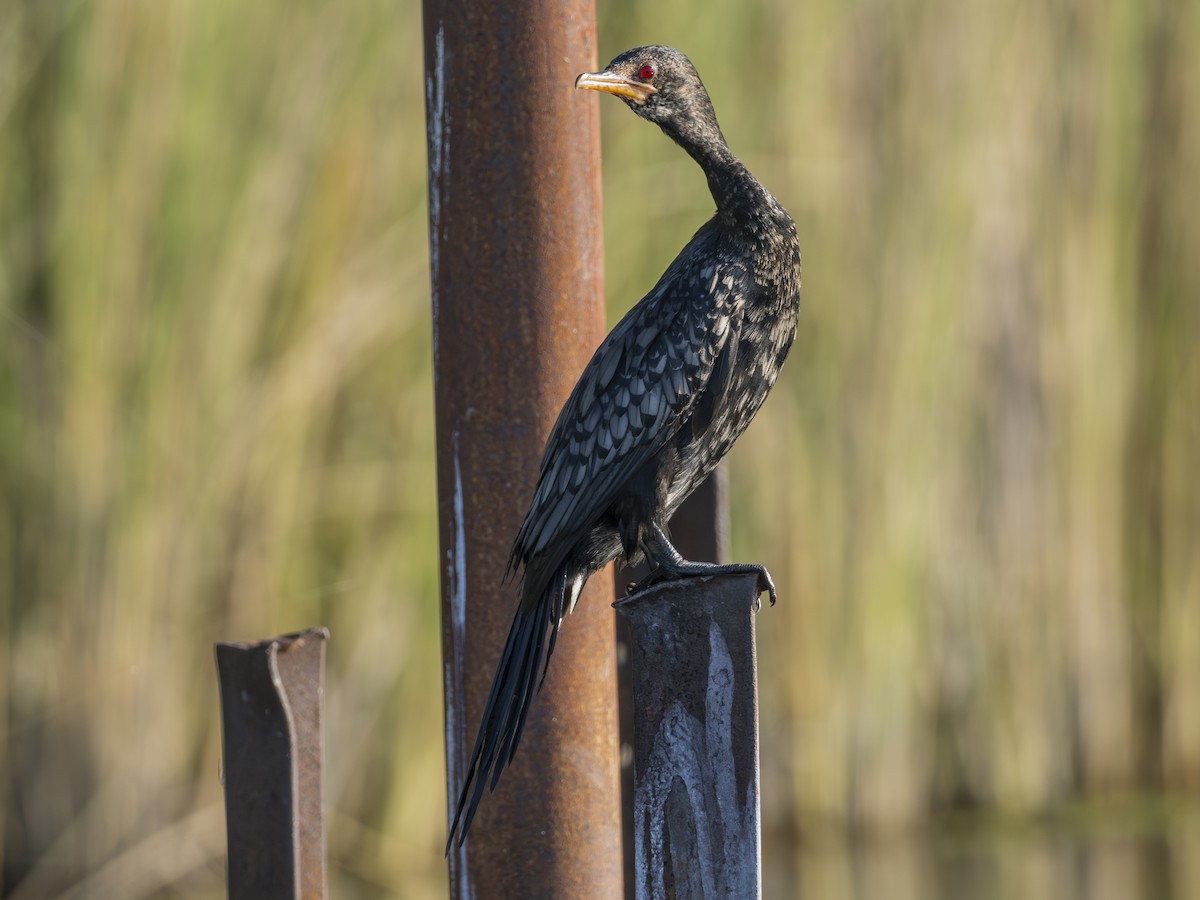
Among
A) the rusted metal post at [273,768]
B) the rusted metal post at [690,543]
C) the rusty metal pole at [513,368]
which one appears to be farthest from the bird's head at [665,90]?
the rusted metal post at [273,768]

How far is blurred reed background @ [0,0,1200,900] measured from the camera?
3.07m

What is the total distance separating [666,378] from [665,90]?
1.04 feet

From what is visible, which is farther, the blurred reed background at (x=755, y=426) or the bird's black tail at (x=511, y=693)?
the blurred reed background at (x=755, y=426)

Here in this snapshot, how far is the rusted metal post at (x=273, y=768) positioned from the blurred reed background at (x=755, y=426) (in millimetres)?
1494

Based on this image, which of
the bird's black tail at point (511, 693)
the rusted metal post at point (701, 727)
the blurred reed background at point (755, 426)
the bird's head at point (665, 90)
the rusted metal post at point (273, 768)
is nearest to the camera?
the rusted metal post at point (701, 727)

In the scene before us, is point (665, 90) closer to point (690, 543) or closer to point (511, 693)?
point (690, 543)

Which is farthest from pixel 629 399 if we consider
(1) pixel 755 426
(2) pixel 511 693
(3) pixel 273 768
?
(1) pixel 755 426

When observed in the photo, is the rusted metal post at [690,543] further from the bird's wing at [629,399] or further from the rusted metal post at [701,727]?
the rusted metal post at [701,727]

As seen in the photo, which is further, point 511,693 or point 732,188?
point 732,188

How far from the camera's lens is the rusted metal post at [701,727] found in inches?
48.0

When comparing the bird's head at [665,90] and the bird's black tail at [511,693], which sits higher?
the bird's head at [665,90]

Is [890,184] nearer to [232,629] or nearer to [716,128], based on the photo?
[232,629]

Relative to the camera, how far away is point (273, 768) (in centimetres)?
161

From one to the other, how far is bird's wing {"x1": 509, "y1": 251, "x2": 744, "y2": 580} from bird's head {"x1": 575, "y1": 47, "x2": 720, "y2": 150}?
6.0 inches
